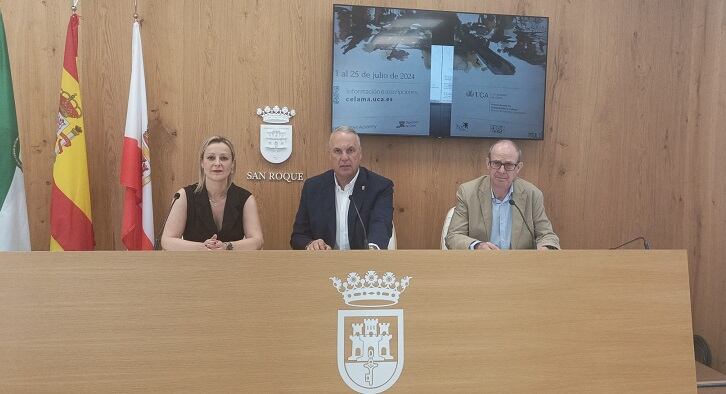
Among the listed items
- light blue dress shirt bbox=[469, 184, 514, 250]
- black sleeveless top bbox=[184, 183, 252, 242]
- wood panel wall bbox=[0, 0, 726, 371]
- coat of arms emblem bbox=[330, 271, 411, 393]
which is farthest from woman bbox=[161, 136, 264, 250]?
coat of arms emblem bbox=[330, 271, 411, 393]

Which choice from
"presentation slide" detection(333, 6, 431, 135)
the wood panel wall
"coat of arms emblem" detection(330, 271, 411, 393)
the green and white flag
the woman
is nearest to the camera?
"coat of arms emblem" detection(330, 271, 411, 393)

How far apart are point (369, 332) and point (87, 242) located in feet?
6.83

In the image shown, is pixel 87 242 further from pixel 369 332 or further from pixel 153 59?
pixel 369 332

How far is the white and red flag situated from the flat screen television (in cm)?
102

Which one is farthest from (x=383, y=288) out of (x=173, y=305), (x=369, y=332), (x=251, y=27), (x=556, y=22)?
(x=556, y=22)

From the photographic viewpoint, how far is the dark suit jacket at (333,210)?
298cm

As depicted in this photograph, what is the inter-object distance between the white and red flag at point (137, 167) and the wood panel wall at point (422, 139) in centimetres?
12

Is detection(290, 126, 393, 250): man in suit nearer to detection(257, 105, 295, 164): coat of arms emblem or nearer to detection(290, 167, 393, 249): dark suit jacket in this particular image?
detection(290, 167, 393, 249): dark suit jacket

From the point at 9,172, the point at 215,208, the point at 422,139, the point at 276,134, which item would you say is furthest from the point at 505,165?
the point at 9,172

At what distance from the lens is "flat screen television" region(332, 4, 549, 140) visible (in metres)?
3.33

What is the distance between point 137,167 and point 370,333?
2.02m

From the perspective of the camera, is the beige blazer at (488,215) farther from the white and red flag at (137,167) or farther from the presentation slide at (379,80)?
the white and red flag at (137,167)

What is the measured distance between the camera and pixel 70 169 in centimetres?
301

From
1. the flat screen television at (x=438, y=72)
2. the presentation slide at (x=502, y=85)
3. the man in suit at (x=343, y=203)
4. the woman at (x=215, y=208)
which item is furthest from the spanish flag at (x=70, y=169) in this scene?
the presentation slide at (x=502, y=85)
